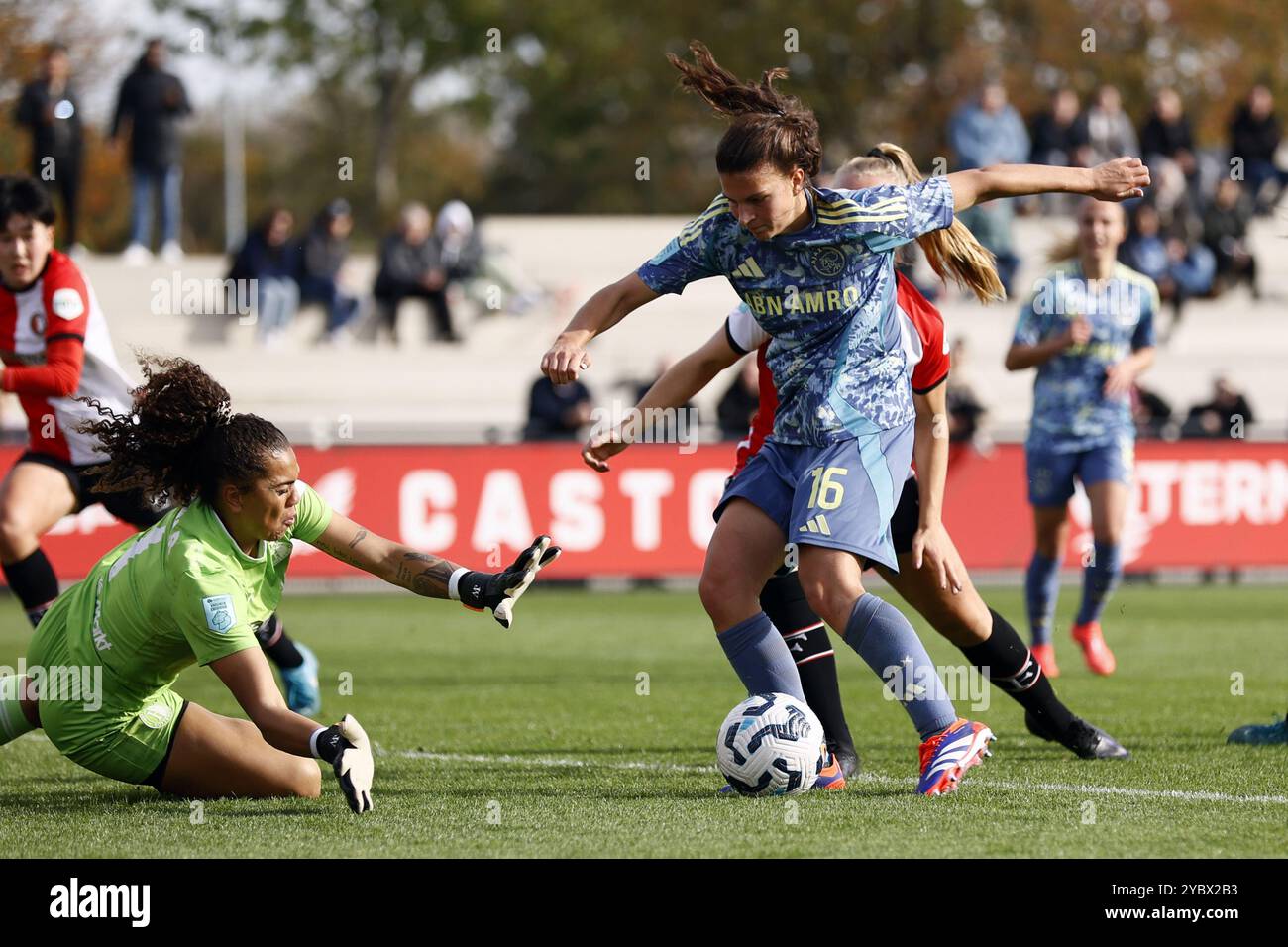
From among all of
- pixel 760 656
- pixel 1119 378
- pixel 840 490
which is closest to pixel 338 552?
pixel 760 656

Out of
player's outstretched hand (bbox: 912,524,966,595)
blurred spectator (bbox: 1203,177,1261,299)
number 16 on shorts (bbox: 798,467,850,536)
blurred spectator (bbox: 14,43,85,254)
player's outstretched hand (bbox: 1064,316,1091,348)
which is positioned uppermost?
blurred spectator (bbox: 14,43,85,254)

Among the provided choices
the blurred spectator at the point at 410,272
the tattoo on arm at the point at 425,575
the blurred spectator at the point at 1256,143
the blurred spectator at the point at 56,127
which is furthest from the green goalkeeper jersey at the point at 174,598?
the blurred spectator at the point at 1256,143

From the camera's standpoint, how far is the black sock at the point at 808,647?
658cm

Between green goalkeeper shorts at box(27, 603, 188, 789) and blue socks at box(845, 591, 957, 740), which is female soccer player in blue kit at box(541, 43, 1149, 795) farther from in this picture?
green goalkeeper shorts at box(27, 603, 188, 789)

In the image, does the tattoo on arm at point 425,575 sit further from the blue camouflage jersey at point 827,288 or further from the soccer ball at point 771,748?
the blue camouflage jersey at point 827,288

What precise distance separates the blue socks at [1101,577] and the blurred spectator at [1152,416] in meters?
6.85

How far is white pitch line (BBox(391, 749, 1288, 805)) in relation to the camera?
5785 mm

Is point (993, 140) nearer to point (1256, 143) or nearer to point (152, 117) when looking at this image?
point (1256, 143)

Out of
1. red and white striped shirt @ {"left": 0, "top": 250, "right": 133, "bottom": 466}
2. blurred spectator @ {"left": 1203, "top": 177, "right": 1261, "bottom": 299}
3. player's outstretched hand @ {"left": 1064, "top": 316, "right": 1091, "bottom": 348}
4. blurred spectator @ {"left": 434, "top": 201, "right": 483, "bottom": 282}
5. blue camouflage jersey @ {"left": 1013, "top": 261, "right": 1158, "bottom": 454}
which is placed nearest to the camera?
red and white striped shirt @ {"left": 0, "top": 250, "right": 133, "bottom": 466}

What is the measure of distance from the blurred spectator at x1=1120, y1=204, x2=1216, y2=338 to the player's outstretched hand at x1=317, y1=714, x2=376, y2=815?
53.1 ft

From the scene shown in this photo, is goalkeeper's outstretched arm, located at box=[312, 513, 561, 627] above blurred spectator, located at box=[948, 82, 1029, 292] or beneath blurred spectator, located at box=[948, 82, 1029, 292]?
beneath

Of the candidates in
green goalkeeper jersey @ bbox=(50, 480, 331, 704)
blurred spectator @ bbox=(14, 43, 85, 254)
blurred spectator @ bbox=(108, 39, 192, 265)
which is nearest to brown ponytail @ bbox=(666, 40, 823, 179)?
green goalkeeper jersey @ bbox=(50, 480, 331, 704)

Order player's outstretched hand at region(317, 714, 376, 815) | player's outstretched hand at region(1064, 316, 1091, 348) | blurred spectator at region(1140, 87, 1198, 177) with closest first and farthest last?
player's outstretched hand at region(317, 714, 376, 815), player's outstretched hand at region(1064, 316, 1091, 348), blurred spectator at region(1140, 87, 1198, 177)

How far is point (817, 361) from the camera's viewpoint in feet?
19.2
